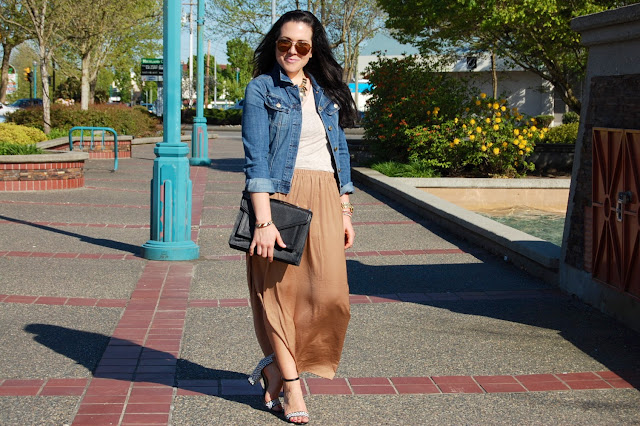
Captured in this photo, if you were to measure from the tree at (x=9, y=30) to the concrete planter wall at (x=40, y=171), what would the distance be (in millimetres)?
9944

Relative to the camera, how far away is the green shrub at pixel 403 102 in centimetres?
1673

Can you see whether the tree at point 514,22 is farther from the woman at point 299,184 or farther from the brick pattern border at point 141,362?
the woman at point 299,184

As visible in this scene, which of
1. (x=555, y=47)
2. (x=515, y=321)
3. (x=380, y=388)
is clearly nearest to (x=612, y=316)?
(x=515, y=321)

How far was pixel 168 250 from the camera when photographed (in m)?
8.22

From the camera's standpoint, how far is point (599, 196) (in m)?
6.30

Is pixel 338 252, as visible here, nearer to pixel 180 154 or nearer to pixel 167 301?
pixel 167 301

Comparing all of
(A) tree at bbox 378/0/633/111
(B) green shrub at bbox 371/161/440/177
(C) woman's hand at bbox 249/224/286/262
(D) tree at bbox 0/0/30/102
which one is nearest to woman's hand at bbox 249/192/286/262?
(C) woman's hand at bbox 249/224/286/262

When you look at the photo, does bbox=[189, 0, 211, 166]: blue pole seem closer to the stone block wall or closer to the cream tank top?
the stone block wall

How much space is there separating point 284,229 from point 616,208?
3045 mm

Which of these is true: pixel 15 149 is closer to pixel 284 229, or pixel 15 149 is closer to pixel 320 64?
pixel 320 64

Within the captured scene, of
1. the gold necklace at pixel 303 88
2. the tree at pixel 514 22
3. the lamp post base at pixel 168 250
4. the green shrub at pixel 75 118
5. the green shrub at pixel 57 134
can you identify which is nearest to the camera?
the gold necklace at pixel 303 88

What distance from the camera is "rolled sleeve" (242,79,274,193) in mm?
3898

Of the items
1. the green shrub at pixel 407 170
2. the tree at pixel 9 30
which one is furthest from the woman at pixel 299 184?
the tree at pixel 9 30

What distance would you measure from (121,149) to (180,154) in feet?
46.3
